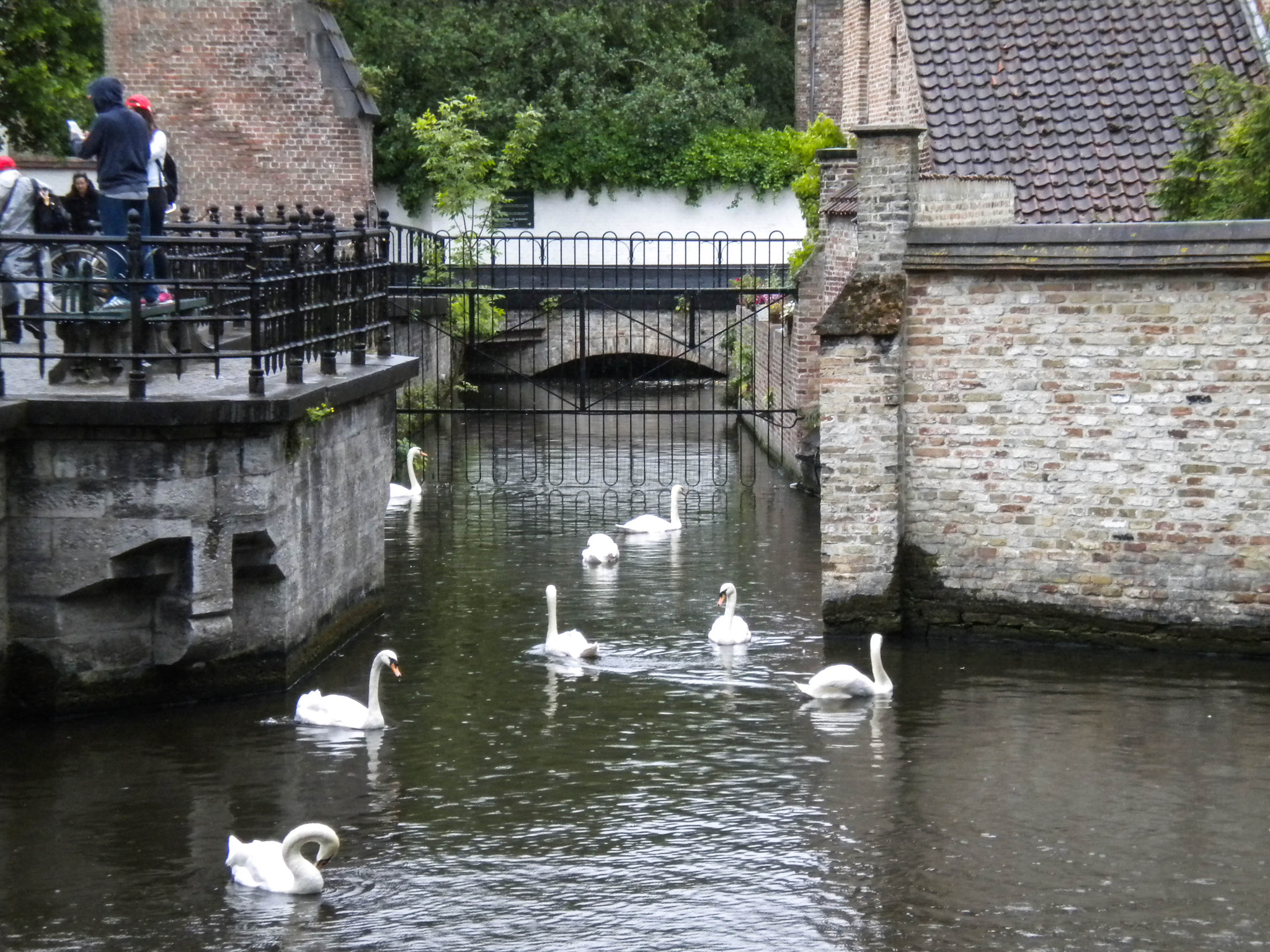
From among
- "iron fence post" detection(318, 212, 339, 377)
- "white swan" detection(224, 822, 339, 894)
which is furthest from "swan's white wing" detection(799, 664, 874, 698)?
"white swan" detection(224, 822, 339, 894)

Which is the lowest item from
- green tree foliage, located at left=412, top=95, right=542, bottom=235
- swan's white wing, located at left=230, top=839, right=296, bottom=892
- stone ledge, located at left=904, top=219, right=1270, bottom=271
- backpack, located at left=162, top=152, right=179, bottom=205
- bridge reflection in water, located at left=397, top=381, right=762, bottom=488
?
swan's white wing, located at left=230, top=839, right=296, bottom=892

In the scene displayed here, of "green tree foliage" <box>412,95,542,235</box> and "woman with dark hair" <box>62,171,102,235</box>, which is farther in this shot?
"green tree foliage" <box>412,95,542,235</box>

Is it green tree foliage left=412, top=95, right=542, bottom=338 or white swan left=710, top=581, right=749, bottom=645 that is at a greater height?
green tree foliage left=412, top=95, right=542, bottom=338

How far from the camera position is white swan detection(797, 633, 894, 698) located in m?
12.2

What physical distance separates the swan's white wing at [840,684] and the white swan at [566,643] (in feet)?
5.69

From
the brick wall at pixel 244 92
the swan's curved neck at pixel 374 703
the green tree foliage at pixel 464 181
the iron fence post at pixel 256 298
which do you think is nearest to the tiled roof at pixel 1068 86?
the iron fence post at pixel 256 298

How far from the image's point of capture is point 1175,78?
19203 millimetres

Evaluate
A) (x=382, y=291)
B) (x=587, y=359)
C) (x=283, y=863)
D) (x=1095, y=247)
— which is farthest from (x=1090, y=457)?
(x=587, y=359)

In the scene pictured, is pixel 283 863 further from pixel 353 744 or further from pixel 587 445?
pixel 587 445

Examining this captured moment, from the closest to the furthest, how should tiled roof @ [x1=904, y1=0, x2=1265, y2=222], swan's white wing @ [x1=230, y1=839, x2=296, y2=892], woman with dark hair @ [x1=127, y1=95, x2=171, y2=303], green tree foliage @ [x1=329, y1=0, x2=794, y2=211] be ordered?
swan's white wing @ [x1=230, y1=839, x2=296, y2=892]
woman with dark hair @ [x1=127, y1=95, x2=171, y2=303]
tiled roof @ [x1=904, y1=0, x2=1265, y2=222]
green tree foliage @ [x1=329, y1=0, x2=794, y2=211]

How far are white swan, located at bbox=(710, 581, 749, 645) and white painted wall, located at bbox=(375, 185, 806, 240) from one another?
83.8 ft

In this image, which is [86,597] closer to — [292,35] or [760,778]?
[760,778]

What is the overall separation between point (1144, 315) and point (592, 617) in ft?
15.6

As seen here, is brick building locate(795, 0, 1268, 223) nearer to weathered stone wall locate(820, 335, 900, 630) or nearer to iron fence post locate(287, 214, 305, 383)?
weathered stone wall locate(820, 335, 900, 630)
